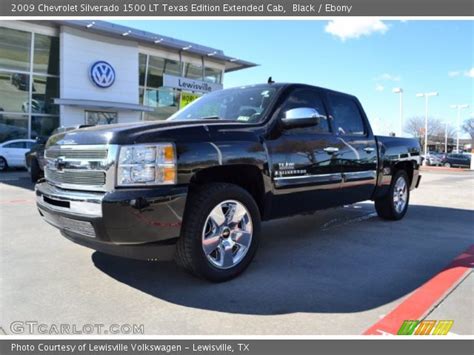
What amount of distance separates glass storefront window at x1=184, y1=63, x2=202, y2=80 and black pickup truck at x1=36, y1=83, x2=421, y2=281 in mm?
23455

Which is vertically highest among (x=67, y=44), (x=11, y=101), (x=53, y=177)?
(x=67, y=44)

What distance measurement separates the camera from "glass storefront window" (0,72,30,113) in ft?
67.7

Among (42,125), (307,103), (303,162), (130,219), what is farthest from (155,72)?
(130,219)

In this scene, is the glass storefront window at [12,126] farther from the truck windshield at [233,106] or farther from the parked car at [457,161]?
the parked car at [457,161]

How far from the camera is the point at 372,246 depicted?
208 inches

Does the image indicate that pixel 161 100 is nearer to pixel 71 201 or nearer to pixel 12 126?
pixel 12 126

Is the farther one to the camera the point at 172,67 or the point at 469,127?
the point at 469,127

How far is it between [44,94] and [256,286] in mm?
21536

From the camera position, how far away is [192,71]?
2838cm

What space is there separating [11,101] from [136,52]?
7146mm

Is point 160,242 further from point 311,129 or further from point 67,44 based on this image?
point 67,44

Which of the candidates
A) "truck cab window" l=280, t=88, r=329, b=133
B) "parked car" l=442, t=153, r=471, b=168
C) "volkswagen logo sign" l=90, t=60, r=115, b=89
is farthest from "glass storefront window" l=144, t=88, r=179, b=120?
"parked car" l=442, t=153, r=471, b=168
